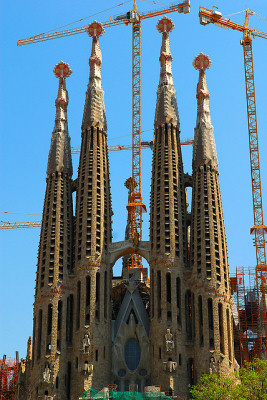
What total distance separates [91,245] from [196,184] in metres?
13.5

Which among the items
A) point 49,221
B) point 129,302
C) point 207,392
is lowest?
point 207,392

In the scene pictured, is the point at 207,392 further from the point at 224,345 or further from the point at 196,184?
the point at 196,184

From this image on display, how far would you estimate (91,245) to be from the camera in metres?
95.8

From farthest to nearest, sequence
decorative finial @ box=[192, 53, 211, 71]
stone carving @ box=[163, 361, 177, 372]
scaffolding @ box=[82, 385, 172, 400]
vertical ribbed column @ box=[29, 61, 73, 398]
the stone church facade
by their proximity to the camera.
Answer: decorative finial @ box=[192, 53, 211, 71]
vertical ribbed column @ box=[29, 61, 73, 398]
the stone church facade
stone carving @ box=[163, 361, 177, 372]
scaffolding @ box=[82, 385, 172, 400]

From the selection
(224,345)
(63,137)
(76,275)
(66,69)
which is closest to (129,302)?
(76,275)

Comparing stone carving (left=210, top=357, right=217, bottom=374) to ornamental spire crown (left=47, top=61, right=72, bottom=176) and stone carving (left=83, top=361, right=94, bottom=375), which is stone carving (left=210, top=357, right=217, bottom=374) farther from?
ornamental spire crown (left=47, top=61, right=72, bottom=176)

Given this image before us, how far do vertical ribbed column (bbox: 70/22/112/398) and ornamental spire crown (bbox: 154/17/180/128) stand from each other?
6807 mm

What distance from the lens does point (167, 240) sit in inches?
3762

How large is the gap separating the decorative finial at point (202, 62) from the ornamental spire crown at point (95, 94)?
11491 mm

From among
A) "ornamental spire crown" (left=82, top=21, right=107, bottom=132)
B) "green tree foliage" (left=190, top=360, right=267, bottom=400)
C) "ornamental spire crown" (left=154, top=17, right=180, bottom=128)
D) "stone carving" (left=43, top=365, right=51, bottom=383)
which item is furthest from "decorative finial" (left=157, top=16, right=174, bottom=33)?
"green tree foliage" (left=190, top=360, right=267, bottom=400)

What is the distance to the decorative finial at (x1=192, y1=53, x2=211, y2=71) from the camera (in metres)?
105

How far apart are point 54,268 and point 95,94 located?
2174 centimetres

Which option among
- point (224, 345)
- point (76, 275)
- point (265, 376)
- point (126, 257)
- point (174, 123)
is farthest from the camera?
point (126, 257)

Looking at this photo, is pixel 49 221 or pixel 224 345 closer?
pixel 224 345
